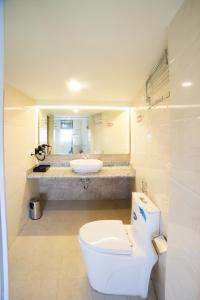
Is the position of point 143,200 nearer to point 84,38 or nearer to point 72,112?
point 84,38

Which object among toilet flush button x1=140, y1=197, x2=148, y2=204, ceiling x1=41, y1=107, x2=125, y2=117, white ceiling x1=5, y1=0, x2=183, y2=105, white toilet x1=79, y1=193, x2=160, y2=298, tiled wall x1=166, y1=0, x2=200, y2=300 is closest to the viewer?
tiled wall x1=166, y1=0, x2=200, y2=300

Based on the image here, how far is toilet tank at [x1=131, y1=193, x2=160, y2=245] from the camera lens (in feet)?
4.59

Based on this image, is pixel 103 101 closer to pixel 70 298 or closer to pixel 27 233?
pixel 27 233

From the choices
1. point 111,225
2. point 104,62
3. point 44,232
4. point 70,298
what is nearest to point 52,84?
point 104,62

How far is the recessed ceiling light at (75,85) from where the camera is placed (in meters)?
1.97

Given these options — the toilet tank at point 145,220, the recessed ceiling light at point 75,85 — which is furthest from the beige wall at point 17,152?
the toilet tank at point 145,220

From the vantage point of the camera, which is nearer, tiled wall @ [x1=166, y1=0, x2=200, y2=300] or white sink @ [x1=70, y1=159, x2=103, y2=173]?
tiled wall @ [x1=166, y1=0, x2=200, y2=300]

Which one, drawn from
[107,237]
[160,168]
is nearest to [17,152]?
[107,237]

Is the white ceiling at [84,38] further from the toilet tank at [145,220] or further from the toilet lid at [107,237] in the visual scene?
the toilet lid at [107,237]

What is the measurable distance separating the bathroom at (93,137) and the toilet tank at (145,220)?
44 mm

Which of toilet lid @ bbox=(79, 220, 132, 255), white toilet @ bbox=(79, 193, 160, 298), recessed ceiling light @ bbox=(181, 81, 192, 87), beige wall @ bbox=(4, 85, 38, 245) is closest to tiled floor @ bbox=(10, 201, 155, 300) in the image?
white toilet @ bbox=(79, 193, 160, 298)

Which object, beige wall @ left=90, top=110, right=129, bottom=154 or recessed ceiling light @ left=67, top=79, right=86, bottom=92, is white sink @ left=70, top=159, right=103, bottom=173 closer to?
beige wall @ left=90, top=110, right=129, bottom=154

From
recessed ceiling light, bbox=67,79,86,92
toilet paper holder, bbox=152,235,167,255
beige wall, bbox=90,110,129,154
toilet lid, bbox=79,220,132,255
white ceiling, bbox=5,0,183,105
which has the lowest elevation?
toilet lid, bbox=79,220,132,255

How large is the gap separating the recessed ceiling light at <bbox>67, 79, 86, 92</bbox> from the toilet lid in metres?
1.60
